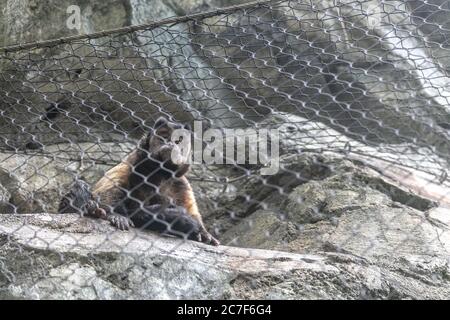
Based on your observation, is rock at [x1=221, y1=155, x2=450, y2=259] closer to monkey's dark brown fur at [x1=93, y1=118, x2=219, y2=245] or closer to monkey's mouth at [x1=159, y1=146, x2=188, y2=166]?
monkey's dark brown fur at [x1=93, y1=118, x2=219, y2=245]

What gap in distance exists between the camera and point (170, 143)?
12.1 feet

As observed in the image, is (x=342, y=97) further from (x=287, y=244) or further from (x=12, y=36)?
(x=12, y=36)

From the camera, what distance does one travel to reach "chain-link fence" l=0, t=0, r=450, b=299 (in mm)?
2691

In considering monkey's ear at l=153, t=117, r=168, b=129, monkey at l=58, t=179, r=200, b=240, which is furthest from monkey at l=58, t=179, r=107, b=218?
monkey's ear at l=153, t=117, r=168, b=129

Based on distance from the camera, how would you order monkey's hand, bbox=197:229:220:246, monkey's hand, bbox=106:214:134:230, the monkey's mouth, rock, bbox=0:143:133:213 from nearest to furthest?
monkey's hand, bbox=106:214:134:230
monkey's hand, bbox=197:229:220:246
the monkey's mouth
rock, bbox=0:143:133:213

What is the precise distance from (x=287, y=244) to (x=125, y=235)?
101 cm

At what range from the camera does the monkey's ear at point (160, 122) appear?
3.69 metres

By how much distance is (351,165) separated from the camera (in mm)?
4129

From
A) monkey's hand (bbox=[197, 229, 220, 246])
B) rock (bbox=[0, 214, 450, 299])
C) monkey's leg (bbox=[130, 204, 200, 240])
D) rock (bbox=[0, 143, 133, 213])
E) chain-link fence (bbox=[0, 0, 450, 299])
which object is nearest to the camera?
rock (bbox=[0, 214, 450, 299])

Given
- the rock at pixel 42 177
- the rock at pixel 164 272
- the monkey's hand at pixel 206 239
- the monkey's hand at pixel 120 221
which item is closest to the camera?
the rock at pixel 164 272

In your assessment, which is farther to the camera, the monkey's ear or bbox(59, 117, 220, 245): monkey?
the monkey's ear

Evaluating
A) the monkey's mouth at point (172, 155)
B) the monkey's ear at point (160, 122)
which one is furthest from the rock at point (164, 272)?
the monkey's ear at point (160, 122)

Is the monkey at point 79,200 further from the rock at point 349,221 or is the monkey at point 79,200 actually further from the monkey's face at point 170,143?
the rock at point 349,221
